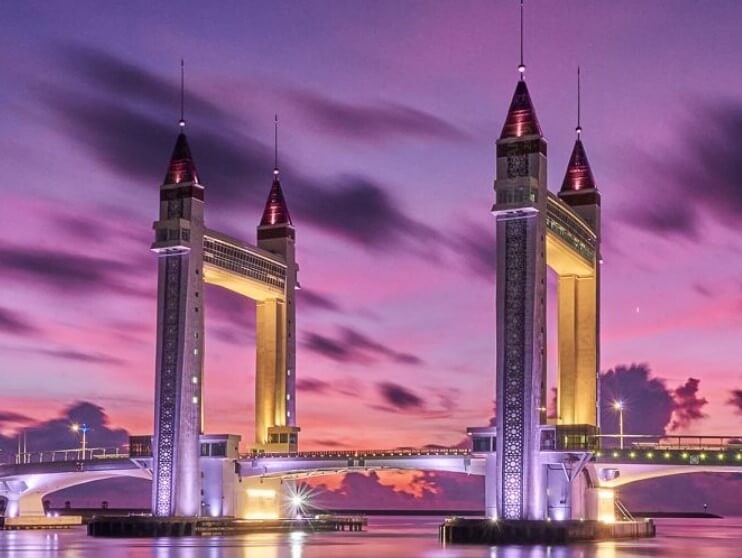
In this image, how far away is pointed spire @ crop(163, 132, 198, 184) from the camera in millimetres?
117625

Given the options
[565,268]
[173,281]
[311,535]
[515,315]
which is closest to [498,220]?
[515,315]

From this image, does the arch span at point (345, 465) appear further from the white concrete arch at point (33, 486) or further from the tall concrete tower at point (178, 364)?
the white concrete arch at point (33, 486)

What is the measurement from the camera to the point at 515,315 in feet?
321

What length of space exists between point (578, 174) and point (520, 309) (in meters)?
24.9

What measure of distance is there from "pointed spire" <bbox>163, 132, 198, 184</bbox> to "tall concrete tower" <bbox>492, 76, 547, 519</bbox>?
29.5 meters

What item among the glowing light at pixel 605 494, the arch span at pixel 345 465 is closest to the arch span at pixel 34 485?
the arch span at pixel 345 465

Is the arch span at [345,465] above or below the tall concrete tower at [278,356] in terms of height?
below

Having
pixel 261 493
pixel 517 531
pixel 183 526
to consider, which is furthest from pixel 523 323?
pixel 261 493

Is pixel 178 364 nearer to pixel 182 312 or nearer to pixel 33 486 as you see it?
pixel 182 312

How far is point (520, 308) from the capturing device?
97.8m

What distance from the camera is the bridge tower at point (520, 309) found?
3784 inches

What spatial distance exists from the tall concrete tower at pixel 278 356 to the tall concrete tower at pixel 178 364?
15.8m

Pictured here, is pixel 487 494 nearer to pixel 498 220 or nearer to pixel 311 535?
pixel 498 220

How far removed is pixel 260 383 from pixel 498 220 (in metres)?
39.9
